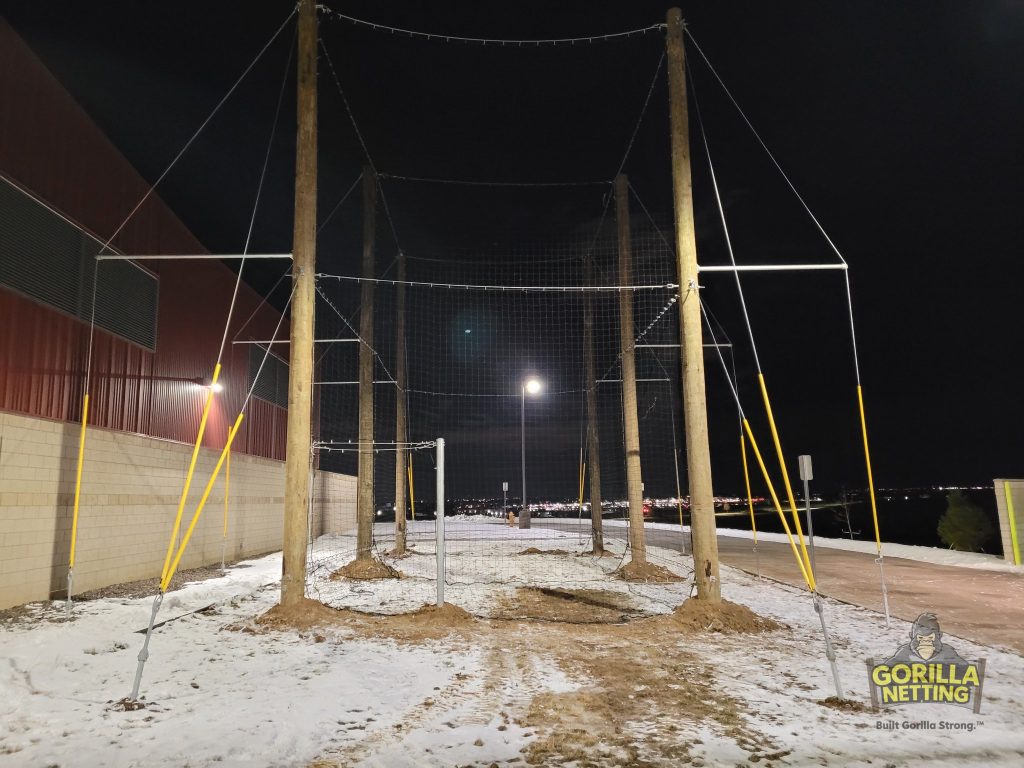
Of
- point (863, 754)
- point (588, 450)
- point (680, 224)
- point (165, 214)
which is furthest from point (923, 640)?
point (165, 214)

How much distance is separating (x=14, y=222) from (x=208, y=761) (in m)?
8.50

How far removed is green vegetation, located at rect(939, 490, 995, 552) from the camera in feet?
77.4

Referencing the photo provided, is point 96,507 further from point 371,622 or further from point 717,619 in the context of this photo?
point 717,619

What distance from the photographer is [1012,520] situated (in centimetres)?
1473

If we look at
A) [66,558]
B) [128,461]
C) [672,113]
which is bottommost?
[66,558]

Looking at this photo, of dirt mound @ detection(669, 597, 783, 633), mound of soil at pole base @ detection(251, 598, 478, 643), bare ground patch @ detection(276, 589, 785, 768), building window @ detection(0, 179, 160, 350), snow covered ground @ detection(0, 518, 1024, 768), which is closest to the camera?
snow covered ground @ detection(0, 518, 1024, 768)

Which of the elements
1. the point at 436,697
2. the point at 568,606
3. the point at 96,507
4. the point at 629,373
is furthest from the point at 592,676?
the point at 96,507

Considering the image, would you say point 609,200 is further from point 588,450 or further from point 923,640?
point 923,640

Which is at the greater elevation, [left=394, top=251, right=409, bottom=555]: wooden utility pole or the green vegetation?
[left=394, top=251, right=409, bottom=555]: wooden utility pole

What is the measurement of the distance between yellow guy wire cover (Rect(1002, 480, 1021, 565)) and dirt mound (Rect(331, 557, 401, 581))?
13741mm

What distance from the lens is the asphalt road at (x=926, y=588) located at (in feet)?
27.6

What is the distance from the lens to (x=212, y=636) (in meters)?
7.60

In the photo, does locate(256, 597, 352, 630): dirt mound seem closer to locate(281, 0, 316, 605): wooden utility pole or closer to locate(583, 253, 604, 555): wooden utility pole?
locate(281, 0, 316, 605): wooden utility pole

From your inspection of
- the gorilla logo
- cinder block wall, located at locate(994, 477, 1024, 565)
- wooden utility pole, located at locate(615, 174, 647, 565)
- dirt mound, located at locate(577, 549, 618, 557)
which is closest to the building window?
wooden utility pole, located at locate(615, 174, 647, 565)
